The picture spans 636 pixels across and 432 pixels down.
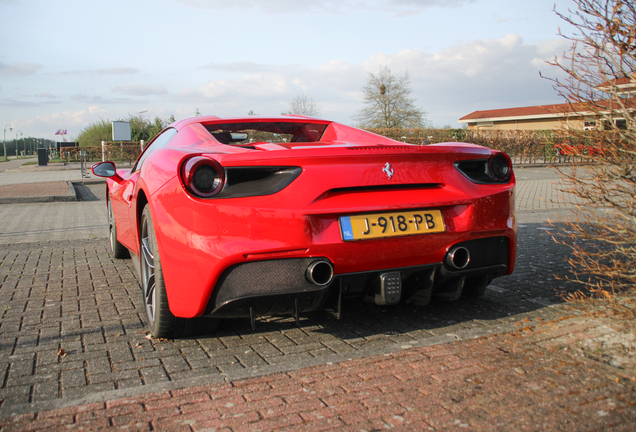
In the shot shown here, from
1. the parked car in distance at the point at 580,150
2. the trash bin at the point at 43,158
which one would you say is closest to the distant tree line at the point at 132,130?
the trash bin at the point at 43,158

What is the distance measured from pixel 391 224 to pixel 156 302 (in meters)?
1.41

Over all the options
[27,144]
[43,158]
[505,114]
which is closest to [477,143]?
[43,158]

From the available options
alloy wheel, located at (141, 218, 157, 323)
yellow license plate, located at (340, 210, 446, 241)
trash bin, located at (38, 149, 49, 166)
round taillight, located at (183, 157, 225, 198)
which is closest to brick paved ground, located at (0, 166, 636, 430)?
alloy wheel, located at (141, 218, 157, 323)

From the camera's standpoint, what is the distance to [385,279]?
2832mm

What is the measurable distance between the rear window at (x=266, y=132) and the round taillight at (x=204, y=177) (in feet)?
2.82

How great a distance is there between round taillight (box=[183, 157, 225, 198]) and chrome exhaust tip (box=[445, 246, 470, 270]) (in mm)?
1319

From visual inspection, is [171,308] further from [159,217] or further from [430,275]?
[430,275]

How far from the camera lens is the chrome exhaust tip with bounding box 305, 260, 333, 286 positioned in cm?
265

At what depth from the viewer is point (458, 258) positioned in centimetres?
299

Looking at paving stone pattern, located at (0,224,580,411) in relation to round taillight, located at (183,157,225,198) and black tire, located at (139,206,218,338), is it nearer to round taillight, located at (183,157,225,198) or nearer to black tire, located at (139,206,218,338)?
black tire, located at (139,206,218,338)

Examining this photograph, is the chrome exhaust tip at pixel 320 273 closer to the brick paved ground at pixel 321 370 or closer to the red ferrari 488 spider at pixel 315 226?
the red ferrari 488 spider at pixel 315 226

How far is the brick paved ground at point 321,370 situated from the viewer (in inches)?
86.6

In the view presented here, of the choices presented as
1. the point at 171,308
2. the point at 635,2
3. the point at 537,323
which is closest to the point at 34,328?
the point at 171,308

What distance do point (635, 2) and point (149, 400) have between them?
3310 mm
